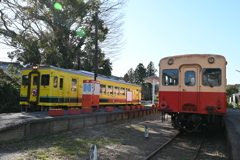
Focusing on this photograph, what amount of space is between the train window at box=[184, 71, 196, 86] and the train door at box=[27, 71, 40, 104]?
863 cm

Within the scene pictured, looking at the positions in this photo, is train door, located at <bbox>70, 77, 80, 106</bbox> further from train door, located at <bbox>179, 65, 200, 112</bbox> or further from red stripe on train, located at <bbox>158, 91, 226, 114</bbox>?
train door, located at <bbox>179, 65, 200, 112</bbox>

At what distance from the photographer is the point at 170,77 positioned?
8805 millimetres

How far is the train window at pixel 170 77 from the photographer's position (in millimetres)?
8680

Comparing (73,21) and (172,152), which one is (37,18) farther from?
(172,152)

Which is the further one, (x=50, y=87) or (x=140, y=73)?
(x=140, y=73)

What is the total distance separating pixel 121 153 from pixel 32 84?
28.6 ft

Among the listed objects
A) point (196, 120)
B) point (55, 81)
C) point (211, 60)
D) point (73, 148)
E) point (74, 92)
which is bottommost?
point (73, 148)

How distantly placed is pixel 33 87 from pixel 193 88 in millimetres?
9418

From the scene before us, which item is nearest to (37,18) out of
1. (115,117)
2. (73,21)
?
(73,21)

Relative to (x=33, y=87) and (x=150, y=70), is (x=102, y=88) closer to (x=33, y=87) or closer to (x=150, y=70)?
(x=33, y=87)

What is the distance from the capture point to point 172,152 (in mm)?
6652

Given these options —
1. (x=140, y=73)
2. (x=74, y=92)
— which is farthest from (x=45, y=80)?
(x=140, y=73)

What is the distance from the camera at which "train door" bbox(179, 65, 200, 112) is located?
26.8ft

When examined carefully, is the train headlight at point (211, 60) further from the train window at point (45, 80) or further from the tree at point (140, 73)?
the tree at point (140, 73)
